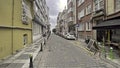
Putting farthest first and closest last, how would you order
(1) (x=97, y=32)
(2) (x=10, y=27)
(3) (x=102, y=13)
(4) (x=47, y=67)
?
(1) (x=97, y=32) < (3) (x=102, y=13) < (2) (x=10, y=27) < (4) (x=47, y=67)

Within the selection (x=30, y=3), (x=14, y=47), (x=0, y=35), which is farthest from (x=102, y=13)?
(x=0, y=35)

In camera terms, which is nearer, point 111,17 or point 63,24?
point 111,17

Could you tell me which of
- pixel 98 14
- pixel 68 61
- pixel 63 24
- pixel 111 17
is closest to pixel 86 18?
pixel 98 14

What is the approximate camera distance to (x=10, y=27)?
595 inches

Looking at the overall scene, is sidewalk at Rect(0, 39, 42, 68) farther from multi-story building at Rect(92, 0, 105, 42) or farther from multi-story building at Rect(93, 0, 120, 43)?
multi-story building at Rect(92, 0, 105, 42)

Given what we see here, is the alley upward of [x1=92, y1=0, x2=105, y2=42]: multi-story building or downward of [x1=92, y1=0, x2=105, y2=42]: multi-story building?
downward

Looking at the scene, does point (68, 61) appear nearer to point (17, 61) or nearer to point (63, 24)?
point (17, 61)

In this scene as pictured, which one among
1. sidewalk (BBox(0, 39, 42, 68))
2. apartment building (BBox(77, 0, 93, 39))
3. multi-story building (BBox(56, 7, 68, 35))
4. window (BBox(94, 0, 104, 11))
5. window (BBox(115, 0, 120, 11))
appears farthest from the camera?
multi-story building (BBox(56, 7, 68, 35))

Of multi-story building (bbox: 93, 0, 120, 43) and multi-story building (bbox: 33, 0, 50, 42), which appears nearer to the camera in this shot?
multi-story building (bbox: 93, 0, 120, 43)

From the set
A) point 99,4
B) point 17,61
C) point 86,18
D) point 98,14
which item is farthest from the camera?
point 86,18

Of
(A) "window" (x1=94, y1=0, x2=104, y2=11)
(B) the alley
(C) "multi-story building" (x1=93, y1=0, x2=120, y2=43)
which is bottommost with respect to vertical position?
(B) the alley

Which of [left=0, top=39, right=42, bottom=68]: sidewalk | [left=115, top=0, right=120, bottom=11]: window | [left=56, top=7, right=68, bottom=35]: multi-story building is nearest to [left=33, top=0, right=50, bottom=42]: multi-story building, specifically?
[left=115, top=0, right=120, bottom=11]: window

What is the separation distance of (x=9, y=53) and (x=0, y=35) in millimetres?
2636

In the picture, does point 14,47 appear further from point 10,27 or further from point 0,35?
point 0,35
